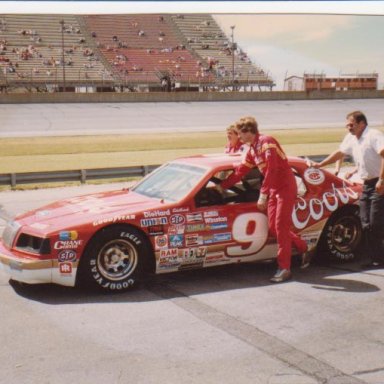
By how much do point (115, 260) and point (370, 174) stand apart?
2.82 metres

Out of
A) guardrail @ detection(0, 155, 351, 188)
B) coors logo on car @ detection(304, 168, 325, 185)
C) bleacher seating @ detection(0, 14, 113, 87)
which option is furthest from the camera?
bleacher seating @ detection(0, 14, 113, 87)

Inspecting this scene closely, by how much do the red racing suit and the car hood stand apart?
1.08 m

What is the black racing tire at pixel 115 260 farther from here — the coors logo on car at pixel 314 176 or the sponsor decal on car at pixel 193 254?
the coors logo on car at pixel 314 176

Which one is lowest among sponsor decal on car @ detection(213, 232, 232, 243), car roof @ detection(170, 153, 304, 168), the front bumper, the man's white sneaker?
the man's white sneaker

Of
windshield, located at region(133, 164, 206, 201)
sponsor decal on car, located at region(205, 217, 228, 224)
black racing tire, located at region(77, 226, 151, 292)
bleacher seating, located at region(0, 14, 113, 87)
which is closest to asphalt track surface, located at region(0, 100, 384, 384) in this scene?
black racing tire, located at region(77, 226, 151, 292)

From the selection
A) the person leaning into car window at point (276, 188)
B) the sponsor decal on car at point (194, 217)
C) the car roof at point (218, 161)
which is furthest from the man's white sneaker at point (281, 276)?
the car roof at point (218, 161)

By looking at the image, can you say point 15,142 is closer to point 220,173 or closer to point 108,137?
point 108,137

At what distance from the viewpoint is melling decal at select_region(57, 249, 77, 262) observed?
18.0 feet

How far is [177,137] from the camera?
99.6ft

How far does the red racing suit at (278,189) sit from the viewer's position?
605 cm

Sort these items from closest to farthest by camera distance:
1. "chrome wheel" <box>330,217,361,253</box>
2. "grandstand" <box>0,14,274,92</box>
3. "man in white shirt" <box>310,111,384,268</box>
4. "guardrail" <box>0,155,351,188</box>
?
"man in white shirt" <box>310,111,384,268</box> → "chrome wheel" <box>330,217,361,253</box> → "guardrail" <box>0,155,351,188</box> → "grandstand" <box>0,14,274,92</box>

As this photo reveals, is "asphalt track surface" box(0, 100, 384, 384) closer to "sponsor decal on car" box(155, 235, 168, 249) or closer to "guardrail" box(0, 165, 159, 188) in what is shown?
"sponsor decal on car" box(155, 235, 168, 249)

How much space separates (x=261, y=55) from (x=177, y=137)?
2378cm

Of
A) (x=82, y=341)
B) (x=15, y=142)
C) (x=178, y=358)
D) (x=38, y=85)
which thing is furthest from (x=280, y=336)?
(x=38, y=85)
